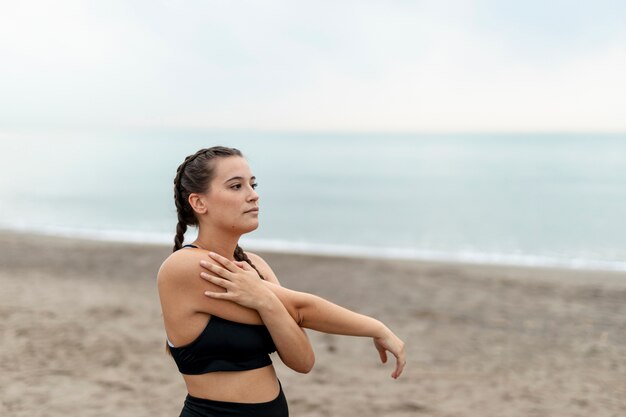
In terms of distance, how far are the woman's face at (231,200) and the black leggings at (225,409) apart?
1.95ft

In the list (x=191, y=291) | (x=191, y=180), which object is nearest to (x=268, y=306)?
(x=191, y=291)

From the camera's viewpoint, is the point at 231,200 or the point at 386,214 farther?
the point at 386,214

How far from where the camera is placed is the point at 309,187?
4356cm

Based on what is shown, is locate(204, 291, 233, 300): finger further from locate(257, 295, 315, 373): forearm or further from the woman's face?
the woman's face

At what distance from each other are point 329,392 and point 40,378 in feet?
9.16

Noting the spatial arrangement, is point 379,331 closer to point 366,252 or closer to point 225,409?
point 225,409

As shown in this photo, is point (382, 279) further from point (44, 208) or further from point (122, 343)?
point (44, 208)

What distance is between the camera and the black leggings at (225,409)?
223 cm

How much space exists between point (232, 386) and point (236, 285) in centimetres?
37

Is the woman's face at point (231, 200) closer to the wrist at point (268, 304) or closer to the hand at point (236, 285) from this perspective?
the hand at point (236, 285)

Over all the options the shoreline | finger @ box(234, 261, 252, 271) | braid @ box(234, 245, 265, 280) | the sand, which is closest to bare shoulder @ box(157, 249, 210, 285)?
finger @ box(234, 261, 252, 271)

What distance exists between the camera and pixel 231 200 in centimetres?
219

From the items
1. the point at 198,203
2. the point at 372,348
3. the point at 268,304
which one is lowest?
the point at 372,348

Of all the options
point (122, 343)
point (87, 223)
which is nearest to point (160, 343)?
point (122, 343)
